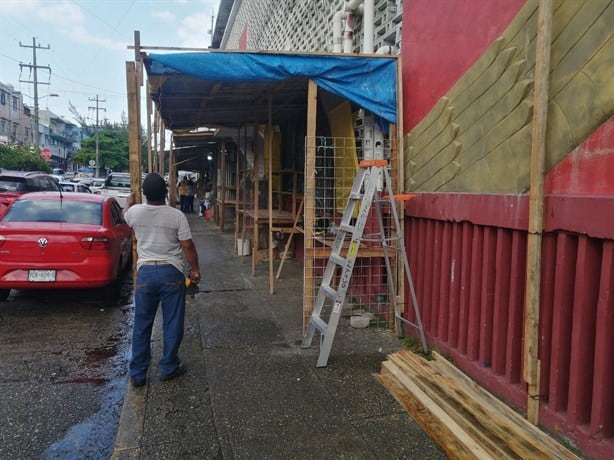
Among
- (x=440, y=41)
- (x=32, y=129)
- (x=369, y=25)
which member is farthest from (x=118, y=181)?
(x=32, y=129)

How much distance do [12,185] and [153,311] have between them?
38.2ft

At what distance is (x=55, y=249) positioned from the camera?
6129 mm

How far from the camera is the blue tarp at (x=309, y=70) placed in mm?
4746

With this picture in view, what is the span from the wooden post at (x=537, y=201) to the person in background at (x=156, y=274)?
2.67 m

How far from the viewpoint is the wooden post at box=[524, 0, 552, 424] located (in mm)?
2904

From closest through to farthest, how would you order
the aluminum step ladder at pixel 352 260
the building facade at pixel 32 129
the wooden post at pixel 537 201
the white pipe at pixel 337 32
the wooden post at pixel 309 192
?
the wooden post at pixel 537 201
the aluminum step ladder at pixel 352 260
the wooden post at pixel 309 192
the white pipe at pixel 337 32
the building facade at pixel 32 129

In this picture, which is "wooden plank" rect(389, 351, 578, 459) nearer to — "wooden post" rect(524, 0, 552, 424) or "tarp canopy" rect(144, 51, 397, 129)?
"wooden post" rect(524, 0, 552, 424)

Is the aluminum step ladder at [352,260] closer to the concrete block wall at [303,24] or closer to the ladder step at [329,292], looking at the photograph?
the ladder step at [329,292]

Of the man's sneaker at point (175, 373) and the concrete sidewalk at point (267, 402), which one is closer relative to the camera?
the concrete sidewalk at point (267, 402)

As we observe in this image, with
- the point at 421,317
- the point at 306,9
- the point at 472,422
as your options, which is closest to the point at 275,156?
the point at 306,9

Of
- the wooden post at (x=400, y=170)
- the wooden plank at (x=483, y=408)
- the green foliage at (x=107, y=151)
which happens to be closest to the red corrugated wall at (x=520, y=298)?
the wooden plank at (x=483, y=408)

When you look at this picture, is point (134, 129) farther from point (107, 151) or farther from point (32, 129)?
point (32, 129)

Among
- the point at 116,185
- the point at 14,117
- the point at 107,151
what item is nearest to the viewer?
the point at 116,185

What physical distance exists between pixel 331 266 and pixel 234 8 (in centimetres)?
1683
